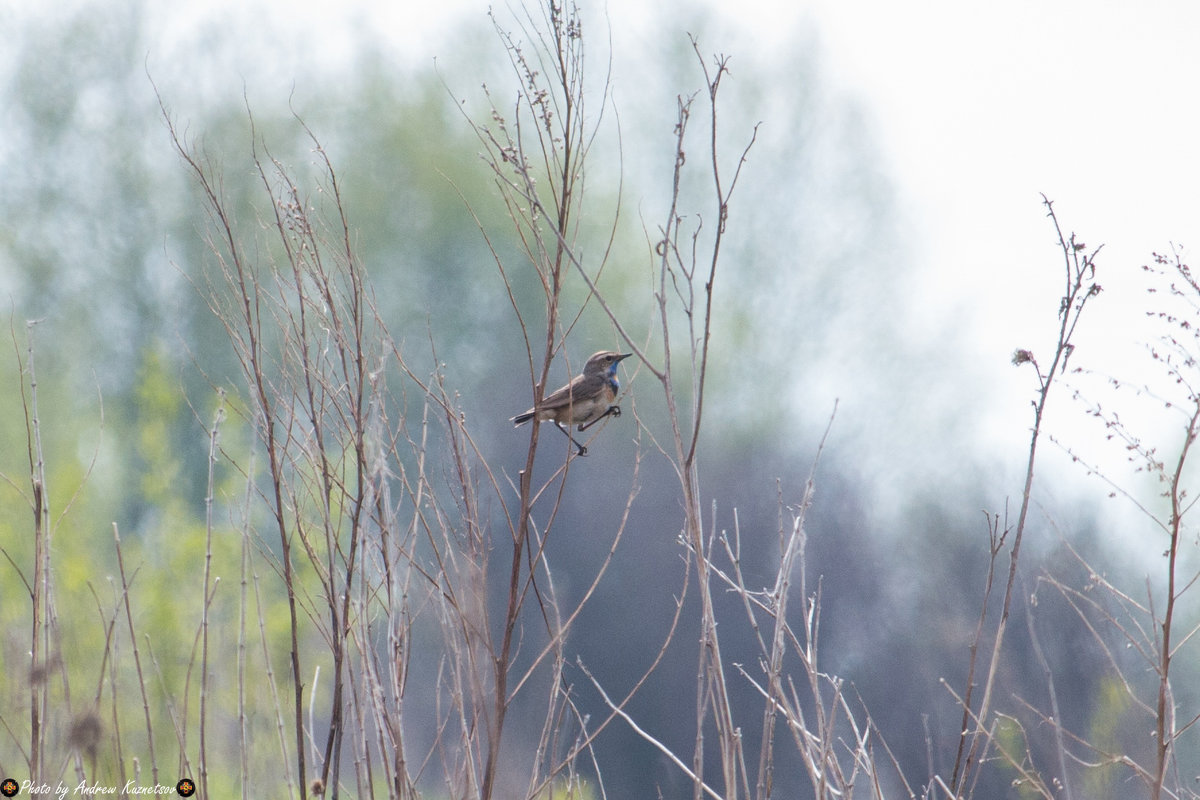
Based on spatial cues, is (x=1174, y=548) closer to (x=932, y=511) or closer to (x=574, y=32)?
(x=574, y=32)

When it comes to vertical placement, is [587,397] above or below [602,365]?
below

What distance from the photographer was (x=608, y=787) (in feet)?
50.8

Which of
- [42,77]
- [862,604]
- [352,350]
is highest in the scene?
[42,77]

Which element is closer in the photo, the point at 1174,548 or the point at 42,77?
the point at 1174,548

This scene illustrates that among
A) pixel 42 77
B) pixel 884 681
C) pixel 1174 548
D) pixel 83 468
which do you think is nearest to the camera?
pixel 1174 548

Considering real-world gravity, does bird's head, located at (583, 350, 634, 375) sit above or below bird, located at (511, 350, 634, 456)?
above

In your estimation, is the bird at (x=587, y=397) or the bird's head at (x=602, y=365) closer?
the bird at (x=587, y=397)

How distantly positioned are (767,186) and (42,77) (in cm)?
1103

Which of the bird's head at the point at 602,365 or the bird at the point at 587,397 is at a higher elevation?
the bird's head at the point at 602,365

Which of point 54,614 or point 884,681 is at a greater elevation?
point 884,681

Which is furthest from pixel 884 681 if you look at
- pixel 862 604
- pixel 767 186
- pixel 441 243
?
pixel 441 243

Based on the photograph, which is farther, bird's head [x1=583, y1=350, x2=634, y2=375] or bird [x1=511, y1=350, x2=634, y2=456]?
bird's head [x1=583, y1=350, x2=634, y2=375]

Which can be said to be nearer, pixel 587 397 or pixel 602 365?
pixel 587 397

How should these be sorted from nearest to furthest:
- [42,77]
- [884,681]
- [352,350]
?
[352,350] < [884,681] < [42,77]
